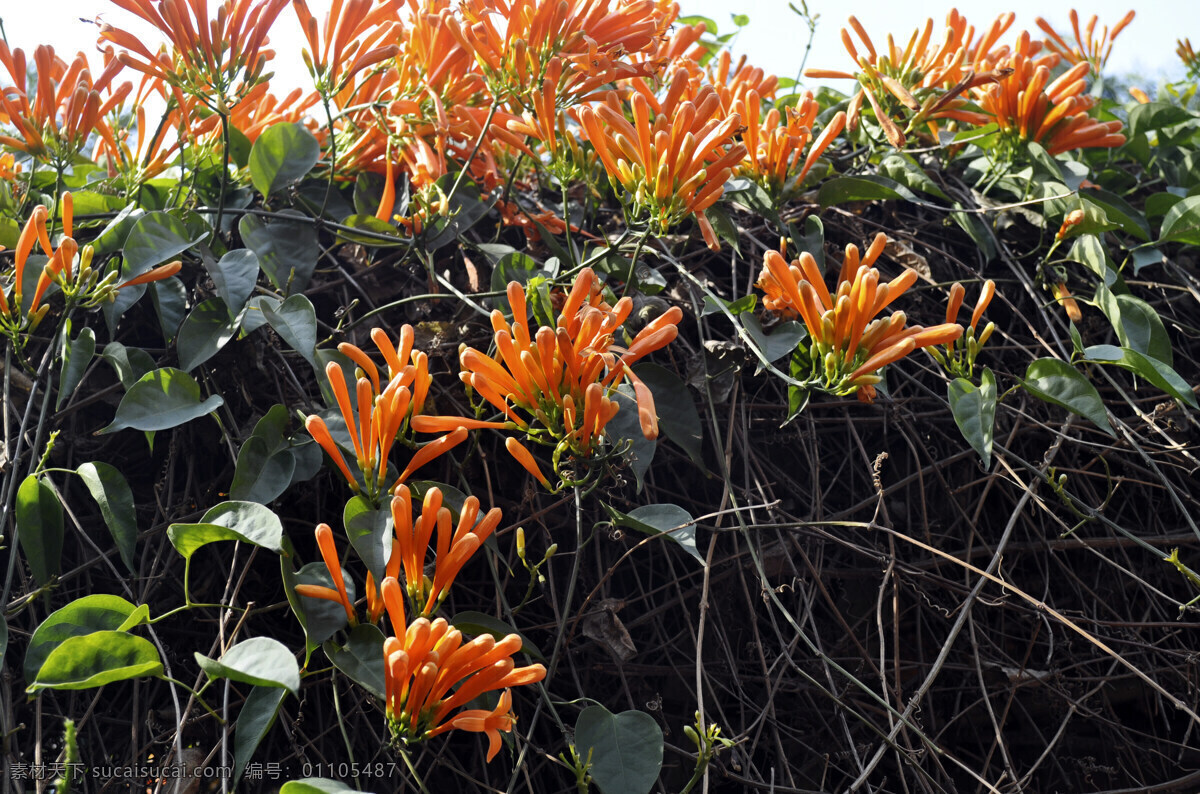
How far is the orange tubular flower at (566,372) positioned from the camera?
1041mm

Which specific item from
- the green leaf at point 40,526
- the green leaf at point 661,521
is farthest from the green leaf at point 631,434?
the green leaf at point 40,526

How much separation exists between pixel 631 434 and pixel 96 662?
70 cm

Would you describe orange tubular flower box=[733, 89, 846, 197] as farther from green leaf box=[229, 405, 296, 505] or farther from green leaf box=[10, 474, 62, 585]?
green leaf box=[10, 474, 62, 585]

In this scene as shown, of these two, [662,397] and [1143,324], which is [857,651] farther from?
[1143,324]

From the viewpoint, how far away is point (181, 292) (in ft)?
4.57

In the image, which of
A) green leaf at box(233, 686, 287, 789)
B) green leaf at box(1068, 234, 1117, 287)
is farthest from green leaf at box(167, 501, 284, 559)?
green leaf at box(1068, 234, 1117, 287)

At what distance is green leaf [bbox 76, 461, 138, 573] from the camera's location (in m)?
1.13

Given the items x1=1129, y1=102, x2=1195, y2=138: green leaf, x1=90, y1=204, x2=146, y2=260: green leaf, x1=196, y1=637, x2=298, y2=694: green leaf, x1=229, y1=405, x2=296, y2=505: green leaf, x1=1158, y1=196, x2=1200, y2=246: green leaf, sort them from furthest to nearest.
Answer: x1=1129, y1=102, x2=1195, y2=138: green leaf < x1=1158, y1=196, x2=1200, y2=246: green leaf < x1=90, y1=204, x2=146, y2=260: green leaf < x1=229, y1=405, x2=296, y2=505: green leaf < x1=196, y1=637, x2=298, y2=694: green leaf

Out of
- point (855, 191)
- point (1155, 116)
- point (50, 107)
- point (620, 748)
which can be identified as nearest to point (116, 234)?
point (50, 107)

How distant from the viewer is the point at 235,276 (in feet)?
4.25

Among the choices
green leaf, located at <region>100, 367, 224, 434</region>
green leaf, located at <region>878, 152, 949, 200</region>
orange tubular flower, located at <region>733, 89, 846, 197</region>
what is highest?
orange tubular flower, located at <region>733, 89, 846, 197</region>

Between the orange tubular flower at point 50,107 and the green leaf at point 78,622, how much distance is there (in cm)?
78

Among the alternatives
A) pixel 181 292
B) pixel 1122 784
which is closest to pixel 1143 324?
pixel 1122 784

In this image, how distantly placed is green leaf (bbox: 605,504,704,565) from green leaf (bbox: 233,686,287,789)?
0.47 metres
